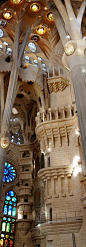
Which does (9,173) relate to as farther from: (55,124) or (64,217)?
(64,217)

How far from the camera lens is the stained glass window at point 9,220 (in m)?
18.1

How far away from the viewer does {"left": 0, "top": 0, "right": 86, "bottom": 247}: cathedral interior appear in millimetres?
11268

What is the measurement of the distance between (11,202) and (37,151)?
5.24 m

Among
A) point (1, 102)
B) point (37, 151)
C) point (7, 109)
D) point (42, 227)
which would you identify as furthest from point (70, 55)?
point (37, 151)

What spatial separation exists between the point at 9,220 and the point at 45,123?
973 centimetres

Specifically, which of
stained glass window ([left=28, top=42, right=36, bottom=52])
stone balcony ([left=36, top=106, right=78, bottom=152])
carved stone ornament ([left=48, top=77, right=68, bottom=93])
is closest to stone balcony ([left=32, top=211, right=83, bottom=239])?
stone balcony ([left=36, top=106, right=78, bottom=152])

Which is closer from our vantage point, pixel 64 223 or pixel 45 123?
pixel 64 223

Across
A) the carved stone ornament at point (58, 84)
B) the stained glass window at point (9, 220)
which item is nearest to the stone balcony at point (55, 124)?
the carved stone ornament at point (58, 84)

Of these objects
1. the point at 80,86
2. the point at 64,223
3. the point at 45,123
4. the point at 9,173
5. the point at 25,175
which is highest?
the point at 45,123

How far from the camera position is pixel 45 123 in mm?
15422

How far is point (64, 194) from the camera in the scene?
12992 millimetres

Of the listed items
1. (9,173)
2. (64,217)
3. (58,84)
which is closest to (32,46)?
(58,84)

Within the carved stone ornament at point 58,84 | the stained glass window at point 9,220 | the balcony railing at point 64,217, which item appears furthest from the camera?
the stained glass window at point 9,220

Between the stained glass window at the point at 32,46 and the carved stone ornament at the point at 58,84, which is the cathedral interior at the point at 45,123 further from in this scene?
the stained glass window at the point at 32,46
